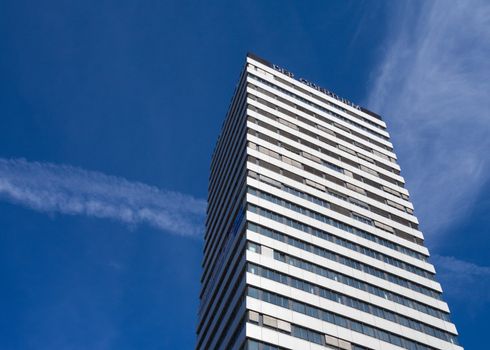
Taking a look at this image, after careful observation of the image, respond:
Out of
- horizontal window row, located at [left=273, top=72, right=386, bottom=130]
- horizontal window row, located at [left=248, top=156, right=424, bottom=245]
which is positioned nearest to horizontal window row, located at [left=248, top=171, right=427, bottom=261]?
horizontal window row, located at [left=248, top=156, right=424, bottom=245]

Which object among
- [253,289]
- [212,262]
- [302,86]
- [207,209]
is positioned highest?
[302,86]

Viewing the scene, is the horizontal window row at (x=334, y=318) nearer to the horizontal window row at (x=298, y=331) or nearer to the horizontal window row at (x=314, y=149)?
the horizontal window row at (x=298, y=331)

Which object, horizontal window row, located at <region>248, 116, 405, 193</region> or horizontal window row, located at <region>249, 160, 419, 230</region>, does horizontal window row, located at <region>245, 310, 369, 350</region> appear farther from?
horizontal window row, located at <region>248, 116, 405, 193</region>

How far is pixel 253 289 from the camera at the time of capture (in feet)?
142

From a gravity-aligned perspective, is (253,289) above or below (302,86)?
below

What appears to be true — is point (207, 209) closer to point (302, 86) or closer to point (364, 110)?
point (302, 86)

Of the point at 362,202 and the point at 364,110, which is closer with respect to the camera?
the point at 362,202

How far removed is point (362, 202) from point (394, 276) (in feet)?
37.0

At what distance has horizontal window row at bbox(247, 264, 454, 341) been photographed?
45.4 meters

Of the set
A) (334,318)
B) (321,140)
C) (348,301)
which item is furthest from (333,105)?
(334,318)

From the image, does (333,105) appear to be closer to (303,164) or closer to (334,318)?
(303,164)

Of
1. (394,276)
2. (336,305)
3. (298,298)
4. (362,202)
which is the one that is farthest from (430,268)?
(298,298)

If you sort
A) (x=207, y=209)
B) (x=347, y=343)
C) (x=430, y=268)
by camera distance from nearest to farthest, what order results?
1. (x=347, y=343)
2. (x=430, y=268)
3. (x=207, y=209)

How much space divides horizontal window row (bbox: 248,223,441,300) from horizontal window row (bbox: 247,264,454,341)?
4555mm
